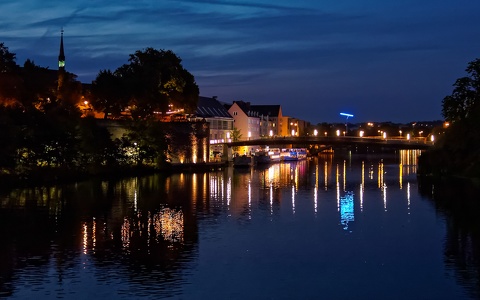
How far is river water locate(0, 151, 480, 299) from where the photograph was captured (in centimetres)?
2477

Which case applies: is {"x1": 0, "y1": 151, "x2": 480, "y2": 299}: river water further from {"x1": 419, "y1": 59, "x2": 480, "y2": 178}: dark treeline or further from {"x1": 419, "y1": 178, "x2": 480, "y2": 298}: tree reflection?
{"x1": 419, "y1": 59, "x2": 480, "y2": 178}: dark treeline

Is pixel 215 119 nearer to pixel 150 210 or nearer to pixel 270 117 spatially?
pixel 270 117

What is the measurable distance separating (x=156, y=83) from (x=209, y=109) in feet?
129

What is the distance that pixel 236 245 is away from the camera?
Result: 107ft

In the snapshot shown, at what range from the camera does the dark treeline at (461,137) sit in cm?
6744

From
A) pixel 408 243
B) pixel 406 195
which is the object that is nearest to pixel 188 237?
pixel 408 243

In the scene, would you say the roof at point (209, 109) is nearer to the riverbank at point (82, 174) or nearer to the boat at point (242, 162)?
the boat at point (242, 162)

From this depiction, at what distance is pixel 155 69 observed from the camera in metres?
91.8

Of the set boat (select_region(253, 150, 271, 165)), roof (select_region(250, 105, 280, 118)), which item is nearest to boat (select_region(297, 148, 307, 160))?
boat (select_region(253, 150, 271, 165))

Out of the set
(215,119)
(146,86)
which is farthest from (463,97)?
(215,119)

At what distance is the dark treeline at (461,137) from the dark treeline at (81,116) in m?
29.9

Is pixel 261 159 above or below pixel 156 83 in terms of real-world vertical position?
below

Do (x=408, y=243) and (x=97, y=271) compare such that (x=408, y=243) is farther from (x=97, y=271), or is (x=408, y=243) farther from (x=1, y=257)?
(x=1, y=257)

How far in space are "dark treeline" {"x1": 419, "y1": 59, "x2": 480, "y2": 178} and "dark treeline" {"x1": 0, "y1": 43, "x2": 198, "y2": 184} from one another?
2991 centimetres
